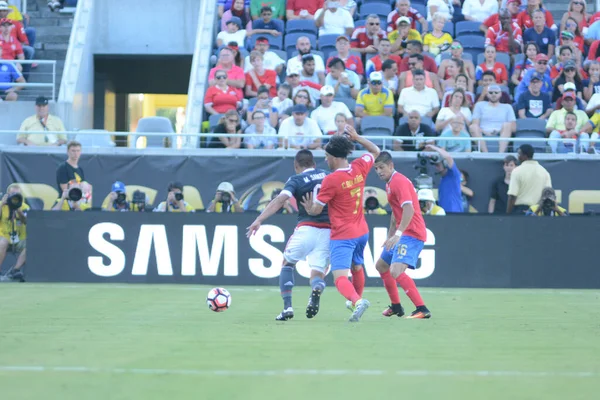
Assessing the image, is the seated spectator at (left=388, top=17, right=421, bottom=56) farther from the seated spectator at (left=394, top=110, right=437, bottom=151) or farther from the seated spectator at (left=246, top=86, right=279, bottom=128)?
the seated spectator at (left=246, top=86, right=279, bottom=128)

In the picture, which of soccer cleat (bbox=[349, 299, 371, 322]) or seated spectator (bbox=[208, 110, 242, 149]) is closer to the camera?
soccer cleat (bbox=[349, 299, 371, 322])

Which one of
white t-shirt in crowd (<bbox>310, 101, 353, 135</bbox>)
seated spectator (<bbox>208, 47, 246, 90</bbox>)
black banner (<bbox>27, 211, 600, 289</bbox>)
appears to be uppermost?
seated spectator (<bbox>208, 47, 246, 90</bbox>)

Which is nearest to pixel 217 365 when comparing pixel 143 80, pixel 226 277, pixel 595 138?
pixel 226 277

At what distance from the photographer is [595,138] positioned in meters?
19.7

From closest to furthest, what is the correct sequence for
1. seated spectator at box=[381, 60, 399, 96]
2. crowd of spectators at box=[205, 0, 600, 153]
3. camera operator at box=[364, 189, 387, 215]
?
camera operator at box=[364, 189, 387, 215] < crowd of spectators at box=[205, 0, 600, 153] < seated spectator at box=[381, 60, 399, 96]

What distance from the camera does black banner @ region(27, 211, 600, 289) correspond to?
1753 cm

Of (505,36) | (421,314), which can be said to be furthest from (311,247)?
(505,36)

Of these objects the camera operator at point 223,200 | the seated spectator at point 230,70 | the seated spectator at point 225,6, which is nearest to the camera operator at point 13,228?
the camera operator at point 223,200

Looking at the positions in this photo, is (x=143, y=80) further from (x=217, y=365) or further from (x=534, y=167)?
(x=217, y=365)

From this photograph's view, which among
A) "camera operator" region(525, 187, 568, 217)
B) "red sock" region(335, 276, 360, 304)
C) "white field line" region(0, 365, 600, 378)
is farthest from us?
"camera operator" region(525, 187, 568, 217)

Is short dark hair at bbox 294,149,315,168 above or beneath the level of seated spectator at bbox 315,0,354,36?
beneath

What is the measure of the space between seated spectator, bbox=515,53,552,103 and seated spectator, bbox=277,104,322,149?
424 centimetres

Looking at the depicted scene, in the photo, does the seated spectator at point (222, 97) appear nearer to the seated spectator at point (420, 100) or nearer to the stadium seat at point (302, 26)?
the stadium seat at point (302, 26)

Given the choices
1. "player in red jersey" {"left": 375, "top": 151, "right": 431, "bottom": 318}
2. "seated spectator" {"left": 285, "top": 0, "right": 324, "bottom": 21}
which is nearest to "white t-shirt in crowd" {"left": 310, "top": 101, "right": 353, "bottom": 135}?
"seated spectator" {"left": 285, "top": 0, "right": 324, "bottom": 21}
